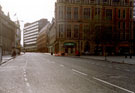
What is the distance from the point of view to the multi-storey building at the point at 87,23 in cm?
6875

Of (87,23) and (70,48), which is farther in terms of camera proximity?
(87,23)

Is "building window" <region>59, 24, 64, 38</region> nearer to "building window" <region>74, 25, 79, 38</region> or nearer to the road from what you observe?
"building window" <region>74, 25, 79, 38</region>

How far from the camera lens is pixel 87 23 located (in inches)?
2756

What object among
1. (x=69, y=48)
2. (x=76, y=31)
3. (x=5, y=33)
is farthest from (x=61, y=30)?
(x=5, y=33)

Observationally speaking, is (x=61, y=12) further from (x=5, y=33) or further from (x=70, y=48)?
(x=5, y=33)

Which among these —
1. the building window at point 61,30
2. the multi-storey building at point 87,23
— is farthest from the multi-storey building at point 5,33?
the multi-storey building at point 87,23

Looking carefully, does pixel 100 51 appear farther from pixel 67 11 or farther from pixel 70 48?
pixel 67 11

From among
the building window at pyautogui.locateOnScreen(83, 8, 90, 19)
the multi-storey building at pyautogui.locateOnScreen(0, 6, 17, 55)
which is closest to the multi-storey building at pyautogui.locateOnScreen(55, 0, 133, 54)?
the building window at pyautogui.locateOnScreen(83, 8, 90, 19)

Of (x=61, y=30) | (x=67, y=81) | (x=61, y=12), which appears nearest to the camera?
(x=67, y=81)

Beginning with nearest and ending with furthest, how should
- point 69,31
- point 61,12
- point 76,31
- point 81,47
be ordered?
point 81,47 < point 69,31 < point 76,31 < point 61,12

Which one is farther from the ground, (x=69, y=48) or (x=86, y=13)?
(x=86, y=13)

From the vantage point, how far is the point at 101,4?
71.4 metres

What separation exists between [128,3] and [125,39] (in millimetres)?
12314

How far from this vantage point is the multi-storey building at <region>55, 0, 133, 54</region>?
68750 millimetres
